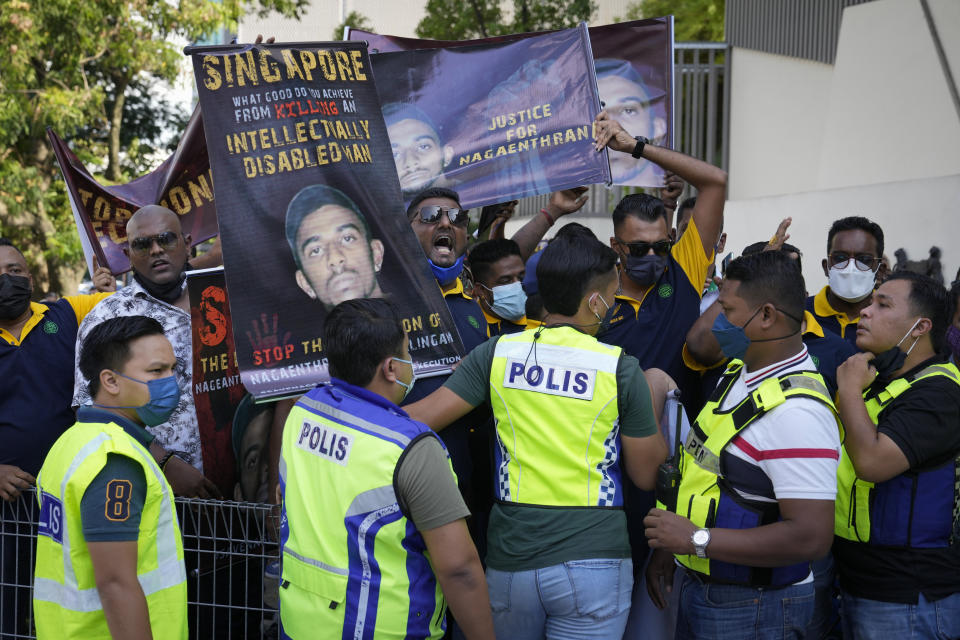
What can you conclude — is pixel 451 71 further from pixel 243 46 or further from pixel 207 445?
pixel 207 445

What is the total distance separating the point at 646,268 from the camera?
13.6 feet

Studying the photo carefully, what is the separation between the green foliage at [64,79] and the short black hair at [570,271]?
35.9 ft

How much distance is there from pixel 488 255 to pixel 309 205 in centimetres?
126

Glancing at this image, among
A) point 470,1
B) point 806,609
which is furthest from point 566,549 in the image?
point 470,1

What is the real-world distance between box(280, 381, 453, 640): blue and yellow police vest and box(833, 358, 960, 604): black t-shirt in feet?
5.20

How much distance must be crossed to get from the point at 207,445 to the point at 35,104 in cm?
1039

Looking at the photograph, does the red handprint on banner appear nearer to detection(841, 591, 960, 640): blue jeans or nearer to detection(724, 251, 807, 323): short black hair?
detection(724, 251, 807, 323): short black hair

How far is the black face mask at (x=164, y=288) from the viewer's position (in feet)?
14.5

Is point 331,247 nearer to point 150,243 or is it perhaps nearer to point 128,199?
point 150,243

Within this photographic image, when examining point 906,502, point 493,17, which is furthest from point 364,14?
point 906,502

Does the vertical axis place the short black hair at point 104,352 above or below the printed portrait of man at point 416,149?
below

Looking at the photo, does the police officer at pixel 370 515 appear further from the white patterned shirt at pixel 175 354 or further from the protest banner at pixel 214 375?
the white patterned shirt at pixel 175 354

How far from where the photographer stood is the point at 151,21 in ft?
43.4

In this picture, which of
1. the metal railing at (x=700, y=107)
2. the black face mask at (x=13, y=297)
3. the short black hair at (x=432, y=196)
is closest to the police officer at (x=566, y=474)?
the short black hair at (x=432, y=196)
